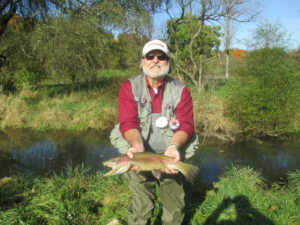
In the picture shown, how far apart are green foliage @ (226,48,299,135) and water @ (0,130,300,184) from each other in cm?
81

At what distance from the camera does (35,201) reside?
156 inches

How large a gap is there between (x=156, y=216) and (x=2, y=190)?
2495mm

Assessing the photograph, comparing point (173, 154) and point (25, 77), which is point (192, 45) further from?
point (173, 154)

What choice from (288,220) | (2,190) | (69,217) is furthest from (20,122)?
(288,220)

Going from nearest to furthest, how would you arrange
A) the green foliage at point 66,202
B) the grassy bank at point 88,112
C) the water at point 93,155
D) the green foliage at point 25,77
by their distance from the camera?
the green foliage at point 66,202
the water at point 93,155
the grassy bank at point 88,112
the green foliage at point 25,77

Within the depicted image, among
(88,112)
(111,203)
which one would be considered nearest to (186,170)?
(111,203)

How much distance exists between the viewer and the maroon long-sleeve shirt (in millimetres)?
2855

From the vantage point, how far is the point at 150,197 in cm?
303

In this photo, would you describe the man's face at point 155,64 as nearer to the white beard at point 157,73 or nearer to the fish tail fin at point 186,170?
the white beard at point 157,73

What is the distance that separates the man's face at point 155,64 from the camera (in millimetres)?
2895

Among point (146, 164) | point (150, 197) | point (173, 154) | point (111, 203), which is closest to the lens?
point (146, 164)

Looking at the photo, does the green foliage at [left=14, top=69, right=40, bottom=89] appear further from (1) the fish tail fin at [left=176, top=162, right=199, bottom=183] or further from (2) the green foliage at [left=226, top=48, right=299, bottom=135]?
(1) the fish tail fin at [left=176, top=162, right=199, bottom=183]

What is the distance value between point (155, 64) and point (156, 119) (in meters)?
0.59

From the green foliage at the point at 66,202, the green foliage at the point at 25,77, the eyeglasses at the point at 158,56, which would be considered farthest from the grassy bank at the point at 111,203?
the green foliage at the point at 25,77
